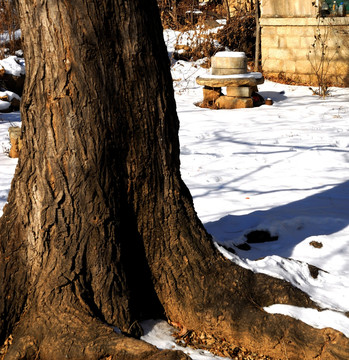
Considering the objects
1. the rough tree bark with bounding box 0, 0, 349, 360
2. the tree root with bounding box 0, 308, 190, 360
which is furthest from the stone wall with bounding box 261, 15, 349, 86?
the tree root with bounding box 0, 308, 190, 360

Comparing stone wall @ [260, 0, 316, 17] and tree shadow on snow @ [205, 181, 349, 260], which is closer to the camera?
tree shadow on snow @ [205, 181, 349, 260]

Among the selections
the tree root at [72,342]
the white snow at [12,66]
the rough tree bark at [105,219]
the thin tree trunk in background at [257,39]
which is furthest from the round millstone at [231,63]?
the tree root at [72,342]

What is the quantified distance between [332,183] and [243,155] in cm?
151

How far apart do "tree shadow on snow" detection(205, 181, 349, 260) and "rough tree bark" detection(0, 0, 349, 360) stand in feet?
3.60

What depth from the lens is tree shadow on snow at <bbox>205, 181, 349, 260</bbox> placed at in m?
4.51

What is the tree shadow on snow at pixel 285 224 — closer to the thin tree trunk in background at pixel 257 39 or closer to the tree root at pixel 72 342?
the tree root at pixel 72 342

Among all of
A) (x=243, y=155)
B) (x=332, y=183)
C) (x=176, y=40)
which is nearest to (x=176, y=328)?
(x=332, y=183)

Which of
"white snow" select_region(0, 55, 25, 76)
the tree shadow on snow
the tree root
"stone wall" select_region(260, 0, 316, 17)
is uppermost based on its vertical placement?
"stone wall" select_region(260, 0, 316, 17)

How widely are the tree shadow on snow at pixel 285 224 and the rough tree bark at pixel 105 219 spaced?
1.10 m

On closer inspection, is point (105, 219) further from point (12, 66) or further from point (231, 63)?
point (12, 66)

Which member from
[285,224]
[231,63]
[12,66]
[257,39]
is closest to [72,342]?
[285,224]

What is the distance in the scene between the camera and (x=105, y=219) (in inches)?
120

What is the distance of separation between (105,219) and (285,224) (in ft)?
7.39

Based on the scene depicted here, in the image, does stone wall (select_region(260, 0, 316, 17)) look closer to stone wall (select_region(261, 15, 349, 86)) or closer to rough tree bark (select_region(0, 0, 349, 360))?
stone wall (select_region(261, 15, 349, 86))
